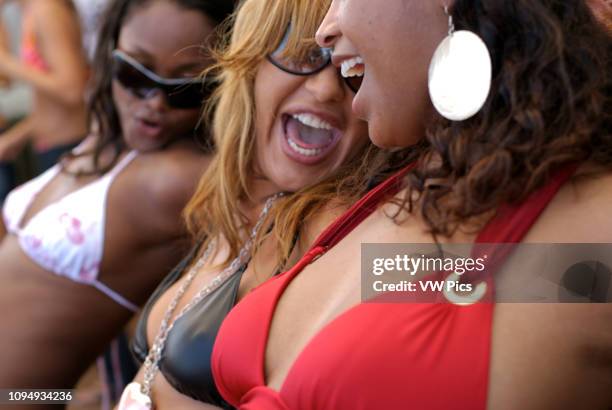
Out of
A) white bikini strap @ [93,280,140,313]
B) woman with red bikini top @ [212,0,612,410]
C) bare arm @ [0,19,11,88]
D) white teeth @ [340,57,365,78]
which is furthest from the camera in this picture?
bare arm @ [0,19,11,88]

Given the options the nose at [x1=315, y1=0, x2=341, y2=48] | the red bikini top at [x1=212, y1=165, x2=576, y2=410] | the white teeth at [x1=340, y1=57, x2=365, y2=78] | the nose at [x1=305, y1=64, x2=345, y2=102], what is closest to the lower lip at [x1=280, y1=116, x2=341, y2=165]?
the nose at [x1=305, y1=64, x2=345, y2=102]

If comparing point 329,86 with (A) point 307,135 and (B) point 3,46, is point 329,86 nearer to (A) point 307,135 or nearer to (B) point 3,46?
(A) point 307,135

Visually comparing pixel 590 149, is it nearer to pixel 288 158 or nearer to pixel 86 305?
pixel 288 158

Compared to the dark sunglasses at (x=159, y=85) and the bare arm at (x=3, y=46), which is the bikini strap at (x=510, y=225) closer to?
the dark sunglasses at (x=159, y=85)

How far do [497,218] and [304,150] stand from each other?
73 centimetres

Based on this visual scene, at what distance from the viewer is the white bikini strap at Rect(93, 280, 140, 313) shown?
2557 millimetres

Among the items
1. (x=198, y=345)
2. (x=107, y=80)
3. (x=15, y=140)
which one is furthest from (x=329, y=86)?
(x=15, y=140)

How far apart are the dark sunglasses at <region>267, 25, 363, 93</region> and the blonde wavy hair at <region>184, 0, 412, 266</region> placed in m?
0.01

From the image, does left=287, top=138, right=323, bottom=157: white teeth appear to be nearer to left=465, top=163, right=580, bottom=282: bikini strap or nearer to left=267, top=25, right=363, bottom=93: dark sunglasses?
left=267, top=25, right=363, bottom=93: dark sunglasses

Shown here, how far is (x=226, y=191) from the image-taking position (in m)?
2.02

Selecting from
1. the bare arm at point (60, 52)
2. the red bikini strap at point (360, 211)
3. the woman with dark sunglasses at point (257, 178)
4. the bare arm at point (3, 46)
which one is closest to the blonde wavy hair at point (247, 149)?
the woman with dark sunglasses at point (257, 178)

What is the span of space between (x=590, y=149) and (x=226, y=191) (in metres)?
0.97

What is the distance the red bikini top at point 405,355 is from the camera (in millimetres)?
1181

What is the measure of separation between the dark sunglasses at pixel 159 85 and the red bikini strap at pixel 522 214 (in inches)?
53.0
